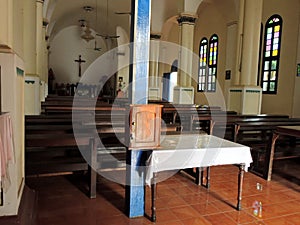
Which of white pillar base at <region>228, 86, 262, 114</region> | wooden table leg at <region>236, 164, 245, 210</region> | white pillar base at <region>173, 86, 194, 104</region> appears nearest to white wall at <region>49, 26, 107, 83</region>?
white pillar base at <region>173, 86, 194, 104</region>

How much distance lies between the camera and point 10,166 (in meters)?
1.96

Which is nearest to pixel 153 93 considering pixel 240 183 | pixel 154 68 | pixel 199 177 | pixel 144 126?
pixel 154 68

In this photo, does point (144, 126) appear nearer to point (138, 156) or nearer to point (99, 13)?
point (138, 156)

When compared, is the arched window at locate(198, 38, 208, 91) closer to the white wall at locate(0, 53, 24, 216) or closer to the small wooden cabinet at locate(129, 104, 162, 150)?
the small wooden cabinet at locate(129, 104, 162, 150)

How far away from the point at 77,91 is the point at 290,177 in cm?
1524

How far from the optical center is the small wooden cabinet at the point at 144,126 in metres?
2.58

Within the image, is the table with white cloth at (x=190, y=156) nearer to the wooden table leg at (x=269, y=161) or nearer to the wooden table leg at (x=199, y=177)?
the wooden table leg at (x=199, y=177)

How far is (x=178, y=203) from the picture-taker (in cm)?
311

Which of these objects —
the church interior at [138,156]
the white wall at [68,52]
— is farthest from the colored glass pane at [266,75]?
the white wall at [68,52]

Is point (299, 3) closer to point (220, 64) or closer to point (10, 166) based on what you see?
point (220, 64)

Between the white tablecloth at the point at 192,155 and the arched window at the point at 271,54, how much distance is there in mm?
7279

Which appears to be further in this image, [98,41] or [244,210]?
[98,41]

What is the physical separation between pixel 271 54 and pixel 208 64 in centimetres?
358

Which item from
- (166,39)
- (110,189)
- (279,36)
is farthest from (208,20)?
(110,189)
